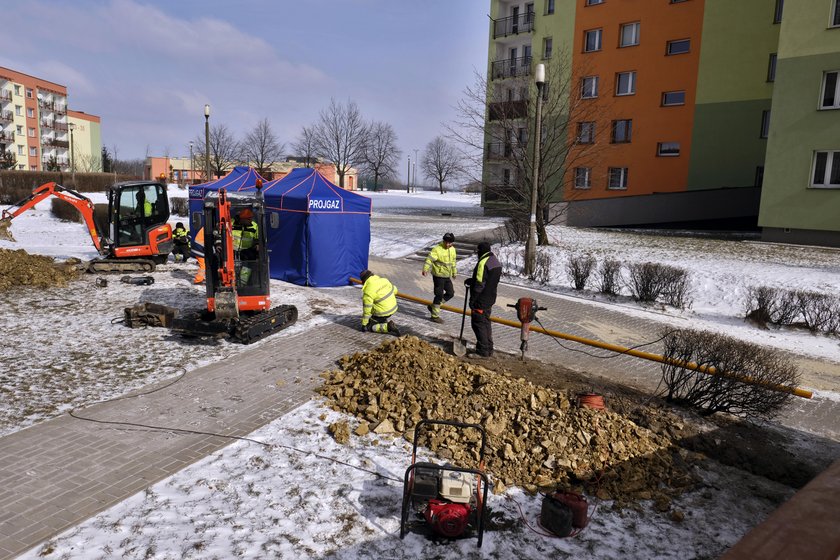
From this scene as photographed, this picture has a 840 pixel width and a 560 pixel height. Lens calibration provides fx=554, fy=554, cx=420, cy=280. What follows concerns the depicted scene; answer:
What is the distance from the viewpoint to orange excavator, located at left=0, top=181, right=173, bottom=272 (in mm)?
15820

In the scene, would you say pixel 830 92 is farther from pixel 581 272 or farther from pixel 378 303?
pixel 378 303

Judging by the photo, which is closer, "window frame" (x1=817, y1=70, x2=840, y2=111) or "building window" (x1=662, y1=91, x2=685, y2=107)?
"window frame" (x1=817, y1=70, x2=840, y2=111)

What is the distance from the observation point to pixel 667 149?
29.4 metres

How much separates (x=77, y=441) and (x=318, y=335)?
186 inches

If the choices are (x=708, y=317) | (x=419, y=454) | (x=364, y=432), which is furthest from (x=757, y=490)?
(x=708, y=317)

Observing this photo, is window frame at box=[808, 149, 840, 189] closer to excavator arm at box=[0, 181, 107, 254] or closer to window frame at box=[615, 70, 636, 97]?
window frame at box=[615, 70, 636, 97]

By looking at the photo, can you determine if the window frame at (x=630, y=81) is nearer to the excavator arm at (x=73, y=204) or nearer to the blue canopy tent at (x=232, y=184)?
the blue canopy tent at (x=232, y=184)

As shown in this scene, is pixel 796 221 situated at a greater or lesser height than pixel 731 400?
greater

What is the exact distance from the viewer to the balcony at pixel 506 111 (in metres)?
20.9

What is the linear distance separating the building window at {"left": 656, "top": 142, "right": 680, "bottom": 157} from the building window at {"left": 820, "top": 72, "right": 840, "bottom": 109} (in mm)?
8529

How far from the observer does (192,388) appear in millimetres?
7688

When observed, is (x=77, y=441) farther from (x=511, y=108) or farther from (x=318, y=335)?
(x=511, y=108)

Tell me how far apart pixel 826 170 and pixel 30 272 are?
26229mm

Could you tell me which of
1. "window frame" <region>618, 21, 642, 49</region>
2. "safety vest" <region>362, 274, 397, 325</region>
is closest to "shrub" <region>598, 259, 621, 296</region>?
"safety vest" <region>362, 274, 397, 325</region>
